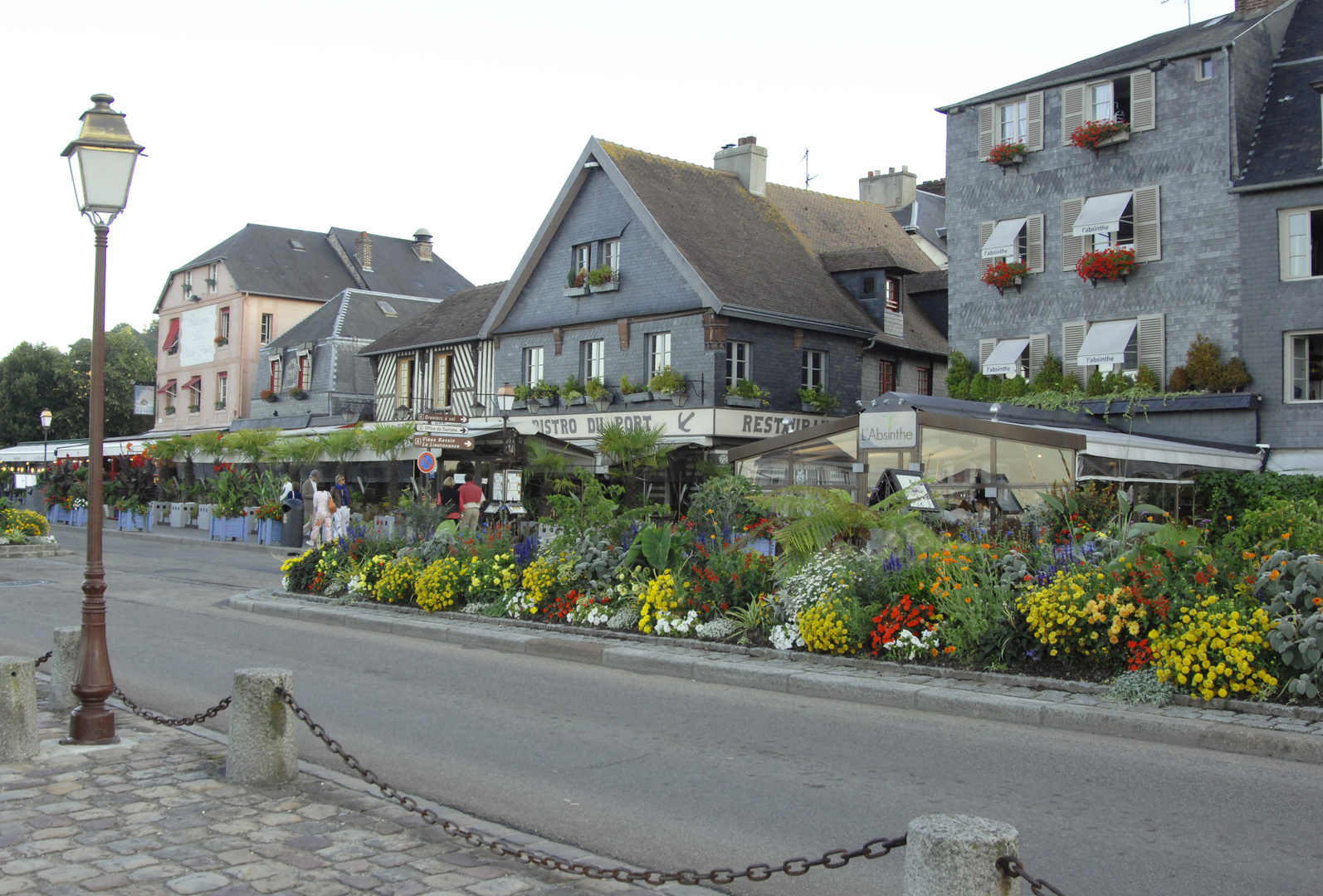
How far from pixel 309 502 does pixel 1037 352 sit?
54.5 feet

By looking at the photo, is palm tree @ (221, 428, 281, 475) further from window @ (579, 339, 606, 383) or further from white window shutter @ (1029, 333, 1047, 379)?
white window shutter @ (1029, 333, 1047, 379)

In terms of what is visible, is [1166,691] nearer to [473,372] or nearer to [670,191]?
[670,191]

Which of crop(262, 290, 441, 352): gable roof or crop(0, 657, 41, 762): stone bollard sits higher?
crop(262, 290, 441, 352): gable roof

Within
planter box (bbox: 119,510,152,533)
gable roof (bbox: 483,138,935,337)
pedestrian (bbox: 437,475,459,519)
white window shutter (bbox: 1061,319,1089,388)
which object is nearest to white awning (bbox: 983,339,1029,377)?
white window shutter (bbox: 1061,319,1089,388)

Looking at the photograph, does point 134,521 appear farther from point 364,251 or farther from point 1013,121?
point 1013,121

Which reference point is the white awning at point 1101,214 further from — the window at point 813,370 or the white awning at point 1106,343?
the window at point 813,370

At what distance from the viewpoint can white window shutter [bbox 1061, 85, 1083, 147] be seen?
976 inches

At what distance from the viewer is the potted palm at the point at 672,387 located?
89.1 ft

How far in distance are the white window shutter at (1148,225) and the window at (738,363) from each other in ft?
29.2

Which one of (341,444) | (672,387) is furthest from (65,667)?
(672,387)

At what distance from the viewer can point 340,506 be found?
81.9ft

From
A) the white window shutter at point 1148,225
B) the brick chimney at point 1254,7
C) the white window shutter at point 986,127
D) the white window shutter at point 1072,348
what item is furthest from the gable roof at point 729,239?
the brick chimney at point 1254,7

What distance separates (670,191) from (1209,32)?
1289cm

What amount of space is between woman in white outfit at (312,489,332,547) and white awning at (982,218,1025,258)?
15.4 m
